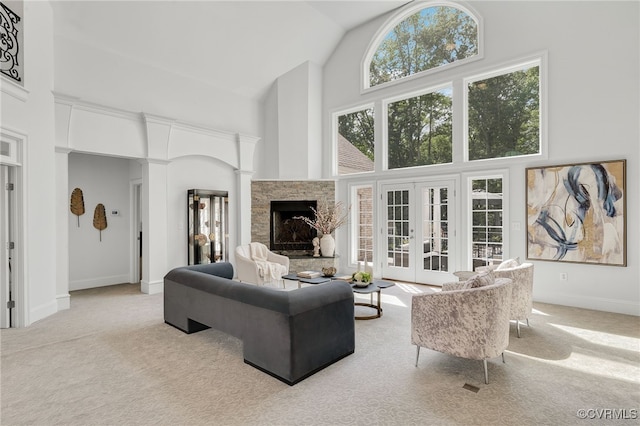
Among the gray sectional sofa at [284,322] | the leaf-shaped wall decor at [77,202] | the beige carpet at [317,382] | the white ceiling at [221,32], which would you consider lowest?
the beige carpet at [317,382]

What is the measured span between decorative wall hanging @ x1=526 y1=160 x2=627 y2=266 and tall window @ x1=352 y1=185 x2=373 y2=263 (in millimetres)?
3141

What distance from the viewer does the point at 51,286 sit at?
190 inches

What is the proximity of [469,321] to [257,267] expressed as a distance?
351cm

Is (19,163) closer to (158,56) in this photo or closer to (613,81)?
(158,56)

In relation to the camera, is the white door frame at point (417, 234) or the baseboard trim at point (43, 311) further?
the white door frame at point (417, 234)

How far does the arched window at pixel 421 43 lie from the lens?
626 centimetres

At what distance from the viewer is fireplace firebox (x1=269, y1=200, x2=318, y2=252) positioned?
309 inches

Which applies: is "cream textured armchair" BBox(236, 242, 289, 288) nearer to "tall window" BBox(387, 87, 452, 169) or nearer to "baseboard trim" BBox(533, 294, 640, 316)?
"tall window" BBox(387, 87, 452, 169)

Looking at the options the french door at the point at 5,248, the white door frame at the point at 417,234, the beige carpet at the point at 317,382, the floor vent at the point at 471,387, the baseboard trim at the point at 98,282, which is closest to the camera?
the beige carpet at the point at 317,382

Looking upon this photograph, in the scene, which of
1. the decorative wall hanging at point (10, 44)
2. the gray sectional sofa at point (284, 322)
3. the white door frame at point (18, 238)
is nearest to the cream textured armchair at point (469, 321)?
the gray sectional sofa at point (284, 322)

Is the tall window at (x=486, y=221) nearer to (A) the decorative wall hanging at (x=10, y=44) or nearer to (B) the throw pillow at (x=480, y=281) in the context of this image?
(B) the throw pillow at (x=480, y=281)

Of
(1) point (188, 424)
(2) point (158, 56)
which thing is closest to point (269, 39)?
(2) point (158, 56)

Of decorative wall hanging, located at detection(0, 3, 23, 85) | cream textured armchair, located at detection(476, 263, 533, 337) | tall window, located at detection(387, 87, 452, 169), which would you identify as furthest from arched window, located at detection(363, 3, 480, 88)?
decorative wall hanging, located at detection(0, 3, 23, 85)

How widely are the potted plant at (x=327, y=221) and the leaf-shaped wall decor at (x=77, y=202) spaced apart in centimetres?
431
